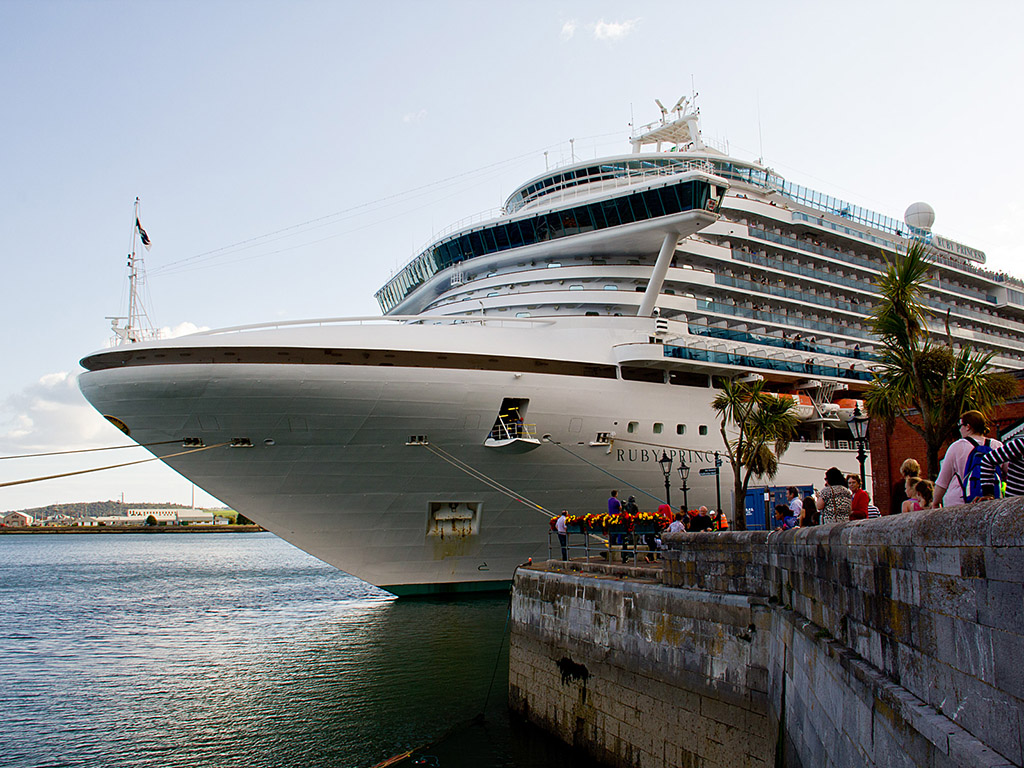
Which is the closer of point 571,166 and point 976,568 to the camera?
point 976,568

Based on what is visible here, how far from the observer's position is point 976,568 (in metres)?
3.33

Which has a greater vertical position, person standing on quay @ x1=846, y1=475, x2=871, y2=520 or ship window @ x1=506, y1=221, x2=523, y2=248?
ship window @ x1=506, y1=221, x2=523, y2=248

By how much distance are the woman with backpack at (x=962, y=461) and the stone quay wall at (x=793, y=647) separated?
0.89 meters

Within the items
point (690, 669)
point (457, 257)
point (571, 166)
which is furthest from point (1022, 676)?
point (571, 166)

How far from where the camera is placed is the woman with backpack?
539cm

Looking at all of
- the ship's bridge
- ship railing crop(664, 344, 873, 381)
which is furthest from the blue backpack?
the ship's bridge

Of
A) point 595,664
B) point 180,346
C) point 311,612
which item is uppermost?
point 180,346

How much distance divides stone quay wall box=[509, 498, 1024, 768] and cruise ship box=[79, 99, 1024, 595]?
228 inches

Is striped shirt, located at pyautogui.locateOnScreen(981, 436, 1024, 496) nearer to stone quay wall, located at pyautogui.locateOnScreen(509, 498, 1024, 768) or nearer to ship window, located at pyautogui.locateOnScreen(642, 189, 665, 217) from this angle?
stone quay wall, located at pyautogui.locateOnScreen(509, 498, 1024, 768)

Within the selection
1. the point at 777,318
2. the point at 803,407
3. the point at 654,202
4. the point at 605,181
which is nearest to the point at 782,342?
the point at 777,318

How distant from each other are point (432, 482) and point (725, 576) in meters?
12.0

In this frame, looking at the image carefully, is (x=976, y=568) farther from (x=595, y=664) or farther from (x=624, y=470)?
(x=624, y=470)

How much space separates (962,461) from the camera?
568cm

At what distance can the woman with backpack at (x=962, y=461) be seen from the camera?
5395 millimetres
